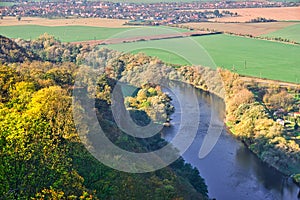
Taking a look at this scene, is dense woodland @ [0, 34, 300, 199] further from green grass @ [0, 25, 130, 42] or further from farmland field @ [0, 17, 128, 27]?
farmland field @ [0, 17, 128, 27]

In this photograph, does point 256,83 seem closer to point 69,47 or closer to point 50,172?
point 69,47

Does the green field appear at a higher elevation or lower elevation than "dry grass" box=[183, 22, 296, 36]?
lower

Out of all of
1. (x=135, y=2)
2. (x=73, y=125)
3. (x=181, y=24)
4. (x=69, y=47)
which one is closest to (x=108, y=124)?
(x=73, y=125)

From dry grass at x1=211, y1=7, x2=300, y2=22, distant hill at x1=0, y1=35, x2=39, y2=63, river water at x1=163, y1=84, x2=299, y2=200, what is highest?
dry grass at x1=211, y1=7, x2=300, y2=22

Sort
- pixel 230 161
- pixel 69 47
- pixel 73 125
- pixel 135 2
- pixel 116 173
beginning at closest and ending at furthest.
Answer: pixel 116 173 → pixel 73 125 → pixel 230 161 → pixel 69 47 → pixel 135 2

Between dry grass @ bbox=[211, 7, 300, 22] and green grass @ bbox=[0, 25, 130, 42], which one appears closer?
green grass @ bbox=[0, 25, 130, 42]

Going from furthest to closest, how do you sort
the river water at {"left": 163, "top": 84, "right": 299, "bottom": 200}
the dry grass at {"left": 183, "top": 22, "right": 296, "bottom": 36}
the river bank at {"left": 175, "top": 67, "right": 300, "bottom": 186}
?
the dry grass at {"left": 183, "top": 22, "right": 296, "bottom": 36}, the river bank at {"left": 175, "top": 67, "right": 300, "bottom": 186}, the river water at {"left": 163, "top": 84, "right": 299, "bottom": 200}

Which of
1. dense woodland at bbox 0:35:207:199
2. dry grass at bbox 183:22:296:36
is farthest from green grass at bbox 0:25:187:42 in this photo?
dense woodland at bbox 0:35:207:199
